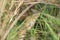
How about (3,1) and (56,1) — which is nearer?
(3,1)

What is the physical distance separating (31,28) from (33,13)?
152mm

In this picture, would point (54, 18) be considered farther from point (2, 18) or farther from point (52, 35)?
point (2, 18)

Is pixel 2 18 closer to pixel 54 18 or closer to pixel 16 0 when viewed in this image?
pixel 16 0

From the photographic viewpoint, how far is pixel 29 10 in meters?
1.60

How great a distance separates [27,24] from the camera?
1.46m

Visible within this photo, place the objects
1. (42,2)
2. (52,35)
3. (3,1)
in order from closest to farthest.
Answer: (3,1)
(52,35)
(42,2)

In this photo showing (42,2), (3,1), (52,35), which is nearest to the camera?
(3,1)

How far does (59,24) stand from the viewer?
1.54 m

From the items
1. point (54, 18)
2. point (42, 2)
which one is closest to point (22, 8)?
point (42, 2)

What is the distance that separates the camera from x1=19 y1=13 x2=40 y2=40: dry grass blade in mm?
1420

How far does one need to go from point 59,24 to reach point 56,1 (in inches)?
9.2

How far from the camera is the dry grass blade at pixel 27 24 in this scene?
1.42 m

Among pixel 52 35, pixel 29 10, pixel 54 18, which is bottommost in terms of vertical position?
pixel 52 35

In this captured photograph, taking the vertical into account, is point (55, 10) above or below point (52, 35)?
above
